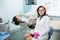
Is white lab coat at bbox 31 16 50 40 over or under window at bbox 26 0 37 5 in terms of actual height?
under

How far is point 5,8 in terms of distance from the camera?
3.27 m

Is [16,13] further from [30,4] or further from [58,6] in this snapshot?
[58,6]

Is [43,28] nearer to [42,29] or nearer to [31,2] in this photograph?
[42,29]

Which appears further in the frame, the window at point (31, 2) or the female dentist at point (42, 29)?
the window at point (31, 2)

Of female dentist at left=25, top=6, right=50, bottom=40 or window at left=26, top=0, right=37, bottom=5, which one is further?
window at left=26, top=0, right=37, bottom=5

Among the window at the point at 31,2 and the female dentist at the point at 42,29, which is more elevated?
the window at the point at 31,2

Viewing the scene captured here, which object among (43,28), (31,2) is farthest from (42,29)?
(31,2)

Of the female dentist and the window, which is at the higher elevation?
the window

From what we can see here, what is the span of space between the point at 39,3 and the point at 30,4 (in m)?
0.20

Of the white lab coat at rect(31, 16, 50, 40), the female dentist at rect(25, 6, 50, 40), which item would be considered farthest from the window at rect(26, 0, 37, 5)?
the white lab coat at rect(31, 16, 50, 40)

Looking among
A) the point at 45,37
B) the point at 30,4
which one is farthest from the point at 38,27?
the point at 30,4

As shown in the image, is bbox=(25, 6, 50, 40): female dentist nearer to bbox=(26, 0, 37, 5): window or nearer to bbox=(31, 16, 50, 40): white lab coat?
bbox=(31, 16, 50, 40): white lab coat

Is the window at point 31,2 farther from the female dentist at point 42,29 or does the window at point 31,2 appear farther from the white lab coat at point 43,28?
the white lab coat at point 43,28

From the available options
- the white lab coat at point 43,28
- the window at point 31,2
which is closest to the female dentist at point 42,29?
the white lab coat at point 43,28
